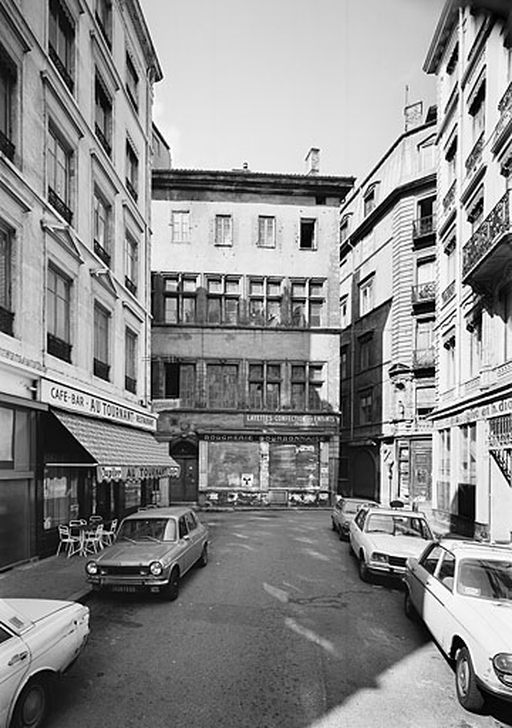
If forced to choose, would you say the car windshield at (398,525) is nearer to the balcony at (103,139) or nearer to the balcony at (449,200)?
the balcony at (449,200)

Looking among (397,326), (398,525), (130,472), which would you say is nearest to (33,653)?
(398,525)

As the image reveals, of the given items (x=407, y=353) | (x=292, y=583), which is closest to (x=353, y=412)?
(x=407, y=353)

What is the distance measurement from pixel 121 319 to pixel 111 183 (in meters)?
4.79

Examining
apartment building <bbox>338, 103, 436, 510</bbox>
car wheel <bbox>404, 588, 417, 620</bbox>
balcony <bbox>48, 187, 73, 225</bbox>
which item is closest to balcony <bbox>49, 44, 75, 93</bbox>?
balcony <bbox>48, 187, 73, 225</bbox>

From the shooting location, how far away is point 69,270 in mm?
15195

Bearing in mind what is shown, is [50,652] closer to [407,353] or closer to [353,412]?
[407,353]

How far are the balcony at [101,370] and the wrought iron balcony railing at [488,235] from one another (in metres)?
12.2

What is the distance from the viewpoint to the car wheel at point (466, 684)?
18.9 ft

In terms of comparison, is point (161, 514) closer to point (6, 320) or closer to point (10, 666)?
point (6, 320)

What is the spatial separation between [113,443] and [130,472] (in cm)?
129

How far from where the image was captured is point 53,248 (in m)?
14.1

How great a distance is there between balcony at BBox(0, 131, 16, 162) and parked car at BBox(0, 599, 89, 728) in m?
9.66

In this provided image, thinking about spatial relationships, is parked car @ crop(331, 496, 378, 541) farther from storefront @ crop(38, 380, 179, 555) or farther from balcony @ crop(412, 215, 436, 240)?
balcony @ crop(412, 215, 436, 240)

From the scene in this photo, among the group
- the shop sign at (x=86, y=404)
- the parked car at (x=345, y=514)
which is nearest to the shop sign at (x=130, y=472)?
the shop sign at (x=86, y=404)
